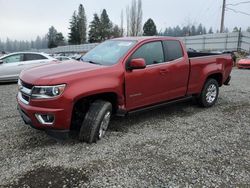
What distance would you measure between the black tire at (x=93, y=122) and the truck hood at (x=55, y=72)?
0.62 m

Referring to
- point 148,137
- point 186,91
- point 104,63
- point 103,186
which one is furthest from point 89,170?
point 186,91

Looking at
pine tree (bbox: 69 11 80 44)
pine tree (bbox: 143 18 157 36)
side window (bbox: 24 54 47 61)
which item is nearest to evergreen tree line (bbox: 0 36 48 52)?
pine tree (bbox: 69 11 80 44)

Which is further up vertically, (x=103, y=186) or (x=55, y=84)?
(x=55, y=84)

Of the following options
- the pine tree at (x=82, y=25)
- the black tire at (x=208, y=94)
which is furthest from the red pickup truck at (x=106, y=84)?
the pine tree at (x=82, y=25)

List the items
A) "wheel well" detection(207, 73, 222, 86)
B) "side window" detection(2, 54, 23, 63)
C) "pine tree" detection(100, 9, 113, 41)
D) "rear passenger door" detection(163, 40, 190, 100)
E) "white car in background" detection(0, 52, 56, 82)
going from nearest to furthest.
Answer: "rear passenger door" detection(163, 40, 190, 100) < "wheel well" detection(207, 73, 222, 86) < "white car in background" detection(0, 52, 56, 82) < "side window" detection(2, 54, 23, 63) < "pine tree" detection(100, 9, 113, 41)

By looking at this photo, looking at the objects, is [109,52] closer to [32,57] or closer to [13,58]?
[32,57]

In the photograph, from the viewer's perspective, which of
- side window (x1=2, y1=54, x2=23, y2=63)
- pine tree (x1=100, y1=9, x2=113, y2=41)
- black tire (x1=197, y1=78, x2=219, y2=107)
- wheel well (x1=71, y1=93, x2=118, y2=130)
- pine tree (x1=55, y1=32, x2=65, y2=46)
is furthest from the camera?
pine tree (x1=55, y1=32, x2=65, y2=46)

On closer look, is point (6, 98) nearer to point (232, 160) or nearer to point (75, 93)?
point (75, 93)

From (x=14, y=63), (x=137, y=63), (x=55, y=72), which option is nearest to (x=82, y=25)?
(x=14, y=63)

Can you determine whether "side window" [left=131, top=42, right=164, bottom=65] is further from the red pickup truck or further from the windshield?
the windshield

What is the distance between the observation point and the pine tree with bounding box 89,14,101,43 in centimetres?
7044

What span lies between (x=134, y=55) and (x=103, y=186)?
2.62m

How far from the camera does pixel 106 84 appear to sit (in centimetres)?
452

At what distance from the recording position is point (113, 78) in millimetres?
4625
